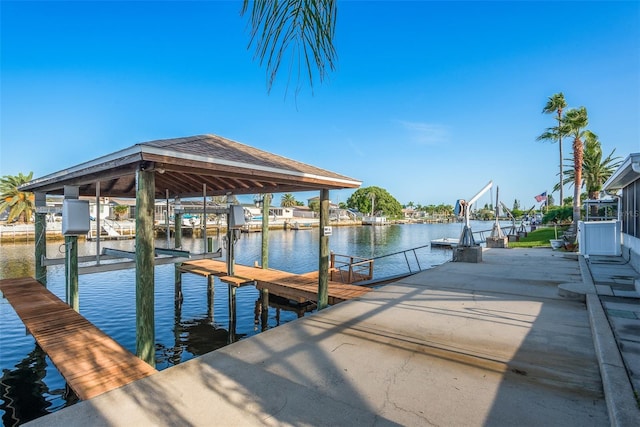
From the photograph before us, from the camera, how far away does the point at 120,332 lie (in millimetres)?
9867

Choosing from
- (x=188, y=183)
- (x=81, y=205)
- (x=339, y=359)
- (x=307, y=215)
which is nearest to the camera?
(x=339, y=359)

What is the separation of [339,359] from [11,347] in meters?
9.54

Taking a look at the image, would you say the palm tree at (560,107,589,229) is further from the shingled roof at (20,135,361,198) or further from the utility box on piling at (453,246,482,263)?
the shingled roof at (20,135,361,198)

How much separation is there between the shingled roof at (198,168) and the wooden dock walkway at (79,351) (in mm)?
2712

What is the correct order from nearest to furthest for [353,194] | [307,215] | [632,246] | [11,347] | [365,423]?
1. [365,423]
2. [11,347]
3. [632,246]
4. [307,215]
5. [353,194]

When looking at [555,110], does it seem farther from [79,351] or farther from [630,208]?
[79,351]

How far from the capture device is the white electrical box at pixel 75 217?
6.87 m

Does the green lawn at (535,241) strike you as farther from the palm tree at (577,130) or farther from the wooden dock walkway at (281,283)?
the wooden dock walkway at (281,283)

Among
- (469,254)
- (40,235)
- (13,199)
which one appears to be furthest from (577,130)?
(13,199)

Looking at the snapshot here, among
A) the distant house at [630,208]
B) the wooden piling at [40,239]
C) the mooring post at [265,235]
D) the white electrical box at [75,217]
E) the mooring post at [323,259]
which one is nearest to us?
the white electrical box at [75,217]

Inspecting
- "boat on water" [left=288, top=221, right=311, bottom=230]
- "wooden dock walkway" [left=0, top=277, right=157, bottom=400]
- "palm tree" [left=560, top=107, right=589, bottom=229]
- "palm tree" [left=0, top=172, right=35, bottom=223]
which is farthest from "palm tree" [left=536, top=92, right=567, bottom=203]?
"palm tree" [left=0, top=172, right=35, bottom=223]

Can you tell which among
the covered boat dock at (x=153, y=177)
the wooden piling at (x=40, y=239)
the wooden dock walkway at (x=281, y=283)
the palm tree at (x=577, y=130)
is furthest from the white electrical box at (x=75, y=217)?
the palm tree at (x=577, y=130)

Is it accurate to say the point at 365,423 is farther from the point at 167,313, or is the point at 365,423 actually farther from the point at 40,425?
the point at 167,313

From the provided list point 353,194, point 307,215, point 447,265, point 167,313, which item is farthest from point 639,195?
point 353,194
